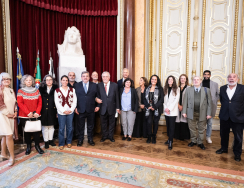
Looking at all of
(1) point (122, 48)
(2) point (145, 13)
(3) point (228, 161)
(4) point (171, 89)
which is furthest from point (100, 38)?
(3) point (228, 161)

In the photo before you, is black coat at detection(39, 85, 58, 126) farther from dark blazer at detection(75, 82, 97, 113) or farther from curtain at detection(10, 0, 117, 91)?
curtain at detection(10, 0, 117, 91)

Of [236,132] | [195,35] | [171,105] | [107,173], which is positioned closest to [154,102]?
[171,105]

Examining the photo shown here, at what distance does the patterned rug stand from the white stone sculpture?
6.41ft

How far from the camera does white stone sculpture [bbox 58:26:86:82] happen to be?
3862 mm

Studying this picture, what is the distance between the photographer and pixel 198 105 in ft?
10.1

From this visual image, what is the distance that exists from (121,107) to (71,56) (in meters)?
1.77

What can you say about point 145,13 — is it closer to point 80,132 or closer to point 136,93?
point 136,93

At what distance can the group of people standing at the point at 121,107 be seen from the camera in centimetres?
269

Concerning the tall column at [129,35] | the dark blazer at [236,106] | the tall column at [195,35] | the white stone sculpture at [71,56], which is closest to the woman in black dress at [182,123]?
the dark blazer at [236,106]

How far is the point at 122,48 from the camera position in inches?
200

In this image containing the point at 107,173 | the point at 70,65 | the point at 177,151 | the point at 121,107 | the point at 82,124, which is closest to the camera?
the point at 107,173

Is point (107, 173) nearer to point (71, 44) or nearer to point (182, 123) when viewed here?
point (182, 123)

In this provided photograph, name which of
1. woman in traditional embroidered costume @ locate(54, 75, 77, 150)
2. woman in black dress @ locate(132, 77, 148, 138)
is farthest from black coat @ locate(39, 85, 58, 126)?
woman in black dress @ locate(132, 77, 148, 138)

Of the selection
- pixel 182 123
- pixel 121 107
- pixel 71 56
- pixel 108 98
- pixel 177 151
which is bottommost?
pixel 177 151
